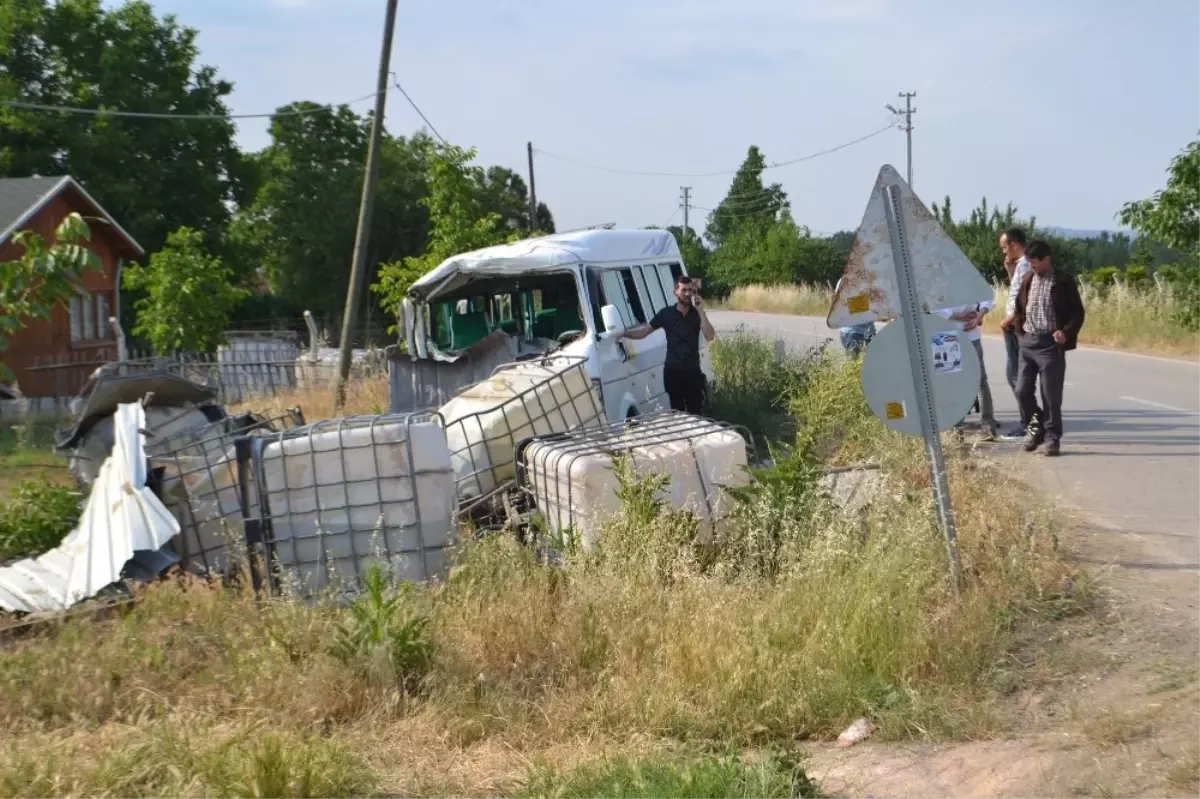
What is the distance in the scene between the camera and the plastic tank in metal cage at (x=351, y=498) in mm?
7684

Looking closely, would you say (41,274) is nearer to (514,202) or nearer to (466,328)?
(466,328)

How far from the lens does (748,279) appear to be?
6097 cm

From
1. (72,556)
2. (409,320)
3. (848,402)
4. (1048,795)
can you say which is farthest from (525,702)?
(409,320)

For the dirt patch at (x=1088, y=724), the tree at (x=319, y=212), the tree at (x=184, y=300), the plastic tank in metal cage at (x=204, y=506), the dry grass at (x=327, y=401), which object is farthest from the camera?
the tree at (x=319, y=212)

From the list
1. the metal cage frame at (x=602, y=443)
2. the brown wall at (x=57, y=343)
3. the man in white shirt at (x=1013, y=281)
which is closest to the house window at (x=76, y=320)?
the brown wall at (x=57, y=343)

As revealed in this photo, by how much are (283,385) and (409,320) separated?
9311 mm

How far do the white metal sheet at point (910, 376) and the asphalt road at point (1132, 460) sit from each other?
1.45 meters

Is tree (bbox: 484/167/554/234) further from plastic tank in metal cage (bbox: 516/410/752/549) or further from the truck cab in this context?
plastic tank in metal cage (bbox: 516/410/752/549)

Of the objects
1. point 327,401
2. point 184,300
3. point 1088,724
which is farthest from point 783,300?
point 1088,724

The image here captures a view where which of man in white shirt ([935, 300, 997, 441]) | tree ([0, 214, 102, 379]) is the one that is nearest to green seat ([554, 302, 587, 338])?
man in white shirt ([935, 300, 997, 441])

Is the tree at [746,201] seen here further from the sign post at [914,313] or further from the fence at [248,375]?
the sign post at [914,313]

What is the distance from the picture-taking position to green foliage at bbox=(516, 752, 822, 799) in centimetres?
423

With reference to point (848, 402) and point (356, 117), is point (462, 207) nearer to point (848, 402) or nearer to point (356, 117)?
point (848, 402)

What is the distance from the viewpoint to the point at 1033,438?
1015cm
